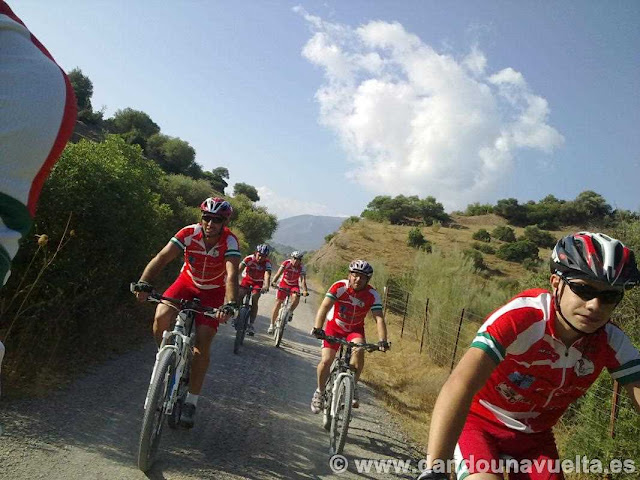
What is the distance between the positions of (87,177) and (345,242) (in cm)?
3901

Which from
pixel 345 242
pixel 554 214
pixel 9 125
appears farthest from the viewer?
pixel 554 214

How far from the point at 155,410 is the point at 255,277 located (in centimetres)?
768

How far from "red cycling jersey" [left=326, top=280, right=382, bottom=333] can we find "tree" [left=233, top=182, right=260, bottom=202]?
6914 centimetres

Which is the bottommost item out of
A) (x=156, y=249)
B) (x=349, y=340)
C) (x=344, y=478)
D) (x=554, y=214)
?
(x=344, y=478)

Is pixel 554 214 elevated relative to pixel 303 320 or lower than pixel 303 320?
elevated

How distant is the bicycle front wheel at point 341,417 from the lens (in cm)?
558

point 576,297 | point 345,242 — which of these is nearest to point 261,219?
point 345,242

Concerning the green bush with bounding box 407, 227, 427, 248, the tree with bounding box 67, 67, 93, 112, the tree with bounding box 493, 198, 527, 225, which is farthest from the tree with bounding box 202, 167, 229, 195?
the tree with bounding box 493, 198, 527, 225

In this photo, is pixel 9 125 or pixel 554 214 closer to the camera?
pixel 9 125

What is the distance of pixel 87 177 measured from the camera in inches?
239

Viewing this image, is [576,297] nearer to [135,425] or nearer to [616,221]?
[135,425]

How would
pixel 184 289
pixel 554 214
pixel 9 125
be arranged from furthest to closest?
pixel 554 214 < pixel 184 289 < pixel 9 125

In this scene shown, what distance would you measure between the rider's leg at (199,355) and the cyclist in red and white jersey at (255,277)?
5858mm

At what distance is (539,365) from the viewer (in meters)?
2.57
